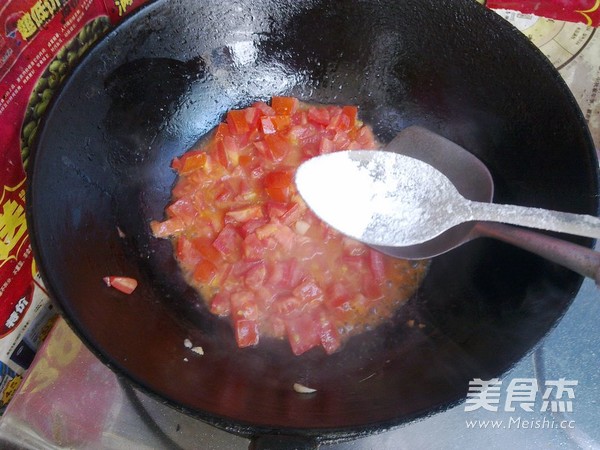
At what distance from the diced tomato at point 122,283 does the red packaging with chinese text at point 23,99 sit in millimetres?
276

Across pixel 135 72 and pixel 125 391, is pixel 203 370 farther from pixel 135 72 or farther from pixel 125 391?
pixel 135 72

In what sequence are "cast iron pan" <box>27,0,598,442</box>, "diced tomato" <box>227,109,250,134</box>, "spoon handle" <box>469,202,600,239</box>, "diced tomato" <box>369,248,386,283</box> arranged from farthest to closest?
"diced tomato" <box>227,109,250,134</box>
"diced tomato" <box>369,248,386,283</box>
"cast iron pan" <box>27,0,598,442</box>
"spoon handle" <box>469,202,600,239</box>

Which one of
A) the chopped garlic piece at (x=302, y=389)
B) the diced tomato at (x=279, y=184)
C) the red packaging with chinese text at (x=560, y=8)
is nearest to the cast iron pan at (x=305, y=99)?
the chopped garlic piece at (x=302, y=389)

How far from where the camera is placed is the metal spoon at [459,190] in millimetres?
936

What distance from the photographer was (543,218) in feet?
2.78

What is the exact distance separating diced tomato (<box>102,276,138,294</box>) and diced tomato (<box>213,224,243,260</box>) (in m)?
0.22

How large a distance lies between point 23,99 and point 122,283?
414 millimetres

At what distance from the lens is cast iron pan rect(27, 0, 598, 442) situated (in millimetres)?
921

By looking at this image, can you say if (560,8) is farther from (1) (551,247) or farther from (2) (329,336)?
(2) (329,336)

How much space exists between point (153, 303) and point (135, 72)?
19.8 inches

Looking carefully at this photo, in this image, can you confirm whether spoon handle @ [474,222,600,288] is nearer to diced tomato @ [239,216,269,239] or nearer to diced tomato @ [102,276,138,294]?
diced tomato @ [239,216,269,239]

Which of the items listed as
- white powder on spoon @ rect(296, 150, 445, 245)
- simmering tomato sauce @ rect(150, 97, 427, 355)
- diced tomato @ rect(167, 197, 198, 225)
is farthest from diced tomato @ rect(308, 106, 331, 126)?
diced tomato @ rect(167, 197, 198, 225)

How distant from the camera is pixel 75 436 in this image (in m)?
1.19

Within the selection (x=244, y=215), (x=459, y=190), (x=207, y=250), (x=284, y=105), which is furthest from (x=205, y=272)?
(x=459, y=190)
